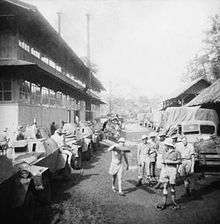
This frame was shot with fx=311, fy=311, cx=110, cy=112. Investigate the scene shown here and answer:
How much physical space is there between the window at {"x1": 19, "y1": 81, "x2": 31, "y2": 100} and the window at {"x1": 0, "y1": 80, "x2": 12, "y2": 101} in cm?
53

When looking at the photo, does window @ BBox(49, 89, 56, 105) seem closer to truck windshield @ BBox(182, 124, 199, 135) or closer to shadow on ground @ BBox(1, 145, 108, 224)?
truck windshield @ BBox(182, 124, 199, 135)

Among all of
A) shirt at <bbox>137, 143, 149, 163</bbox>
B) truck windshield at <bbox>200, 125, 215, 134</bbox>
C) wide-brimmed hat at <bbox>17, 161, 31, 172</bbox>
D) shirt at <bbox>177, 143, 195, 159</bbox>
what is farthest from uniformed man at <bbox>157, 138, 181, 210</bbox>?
truck windshield at <bbox>200, 125, 215, 134</bbox>

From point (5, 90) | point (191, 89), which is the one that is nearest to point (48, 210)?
point (5, 90)

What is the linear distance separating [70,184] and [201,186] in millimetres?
4019

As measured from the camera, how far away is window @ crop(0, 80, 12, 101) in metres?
15.3

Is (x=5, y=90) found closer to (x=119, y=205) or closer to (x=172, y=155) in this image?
(x=119, y=205)

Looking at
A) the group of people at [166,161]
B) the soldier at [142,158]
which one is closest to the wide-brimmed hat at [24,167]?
the group of people at [166,161]

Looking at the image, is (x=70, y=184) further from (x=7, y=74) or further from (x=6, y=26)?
(x=6, y=26)

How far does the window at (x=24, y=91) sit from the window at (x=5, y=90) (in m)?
0.53

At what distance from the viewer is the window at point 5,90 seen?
50.3 feet

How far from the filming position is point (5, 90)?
1534 cm

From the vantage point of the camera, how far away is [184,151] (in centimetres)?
880

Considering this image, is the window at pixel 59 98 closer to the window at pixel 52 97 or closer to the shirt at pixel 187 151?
the window at pixel 52 97

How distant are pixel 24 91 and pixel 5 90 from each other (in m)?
1.17
